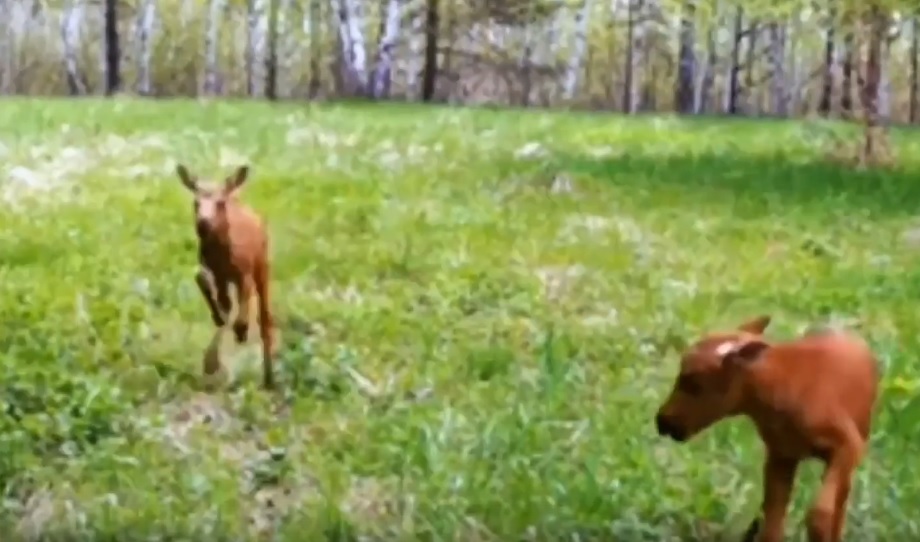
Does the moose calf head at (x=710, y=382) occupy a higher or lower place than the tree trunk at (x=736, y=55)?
lower

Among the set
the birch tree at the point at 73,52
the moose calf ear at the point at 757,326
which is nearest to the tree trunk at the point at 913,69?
the moose calf ear at the point at 757,326

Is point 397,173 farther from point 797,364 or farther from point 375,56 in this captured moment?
point 797,364

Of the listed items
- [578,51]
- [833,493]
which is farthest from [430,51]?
[833,493]

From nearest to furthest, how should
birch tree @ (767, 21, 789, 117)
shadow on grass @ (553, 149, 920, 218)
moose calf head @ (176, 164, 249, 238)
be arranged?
1. moose calf head @ (176, 164, 249, 238)
2. birch tree @ (767, 21, 789, 117)
3. shadow on grass @ (553, 149, 920, 218)

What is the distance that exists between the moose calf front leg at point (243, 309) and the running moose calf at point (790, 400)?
1.24 ft

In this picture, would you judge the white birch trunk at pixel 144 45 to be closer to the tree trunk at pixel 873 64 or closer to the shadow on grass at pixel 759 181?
the shadow on grass at pixel 759 181

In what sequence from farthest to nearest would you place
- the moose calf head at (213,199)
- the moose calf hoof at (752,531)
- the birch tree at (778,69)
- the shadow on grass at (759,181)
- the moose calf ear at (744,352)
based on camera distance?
the shadow on grass at (759,181) → the birch tree at (778,69) → the moose calf head at (213,199) → the moose calf hoof at (752,531) → the moose calf ear at (744,352)

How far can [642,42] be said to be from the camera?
1.63 meters

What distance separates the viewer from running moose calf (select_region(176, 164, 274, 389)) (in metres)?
1.46

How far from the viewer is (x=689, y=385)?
4.02 ft

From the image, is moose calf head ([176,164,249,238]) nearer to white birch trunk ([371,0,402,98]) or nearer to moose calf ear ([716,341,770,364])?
white birch trunk ([371,0,402,98])

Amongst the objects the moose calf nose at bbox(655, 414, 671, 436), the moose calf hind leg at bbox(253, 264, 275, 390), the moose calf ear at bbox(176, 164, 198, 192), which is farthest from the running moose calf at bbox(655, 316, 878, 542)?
the moose calf ear at bbox(176, 164, 198, 192)

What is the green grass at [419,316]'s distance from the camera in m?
1.39

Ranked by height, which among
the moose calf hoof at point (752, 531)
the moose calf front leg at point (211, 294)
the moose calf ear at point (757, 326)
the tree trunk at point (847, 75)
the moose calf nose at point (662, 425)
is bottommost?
the moose calf hoof at point (752, 531)
